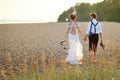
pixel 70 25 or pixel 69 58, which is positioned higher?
pixel 70 25

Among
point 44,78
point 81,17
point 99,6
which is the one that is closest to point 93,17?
point 44,78

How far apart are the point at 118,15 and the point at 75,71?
101m

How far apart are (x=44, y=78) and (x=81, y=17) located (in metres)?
112

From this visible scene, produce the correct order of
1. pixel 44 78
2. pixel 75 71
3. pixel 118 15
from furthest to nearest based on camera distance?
pixel 118 15 → pixel 75 71 → pixel 44 78

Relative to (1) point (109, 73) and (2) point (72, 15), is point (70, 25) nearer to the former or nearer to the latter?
(2) point (72, 15)

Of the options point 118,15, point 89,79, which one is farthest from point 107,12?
point 89,79

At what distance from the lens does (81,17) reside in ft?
403

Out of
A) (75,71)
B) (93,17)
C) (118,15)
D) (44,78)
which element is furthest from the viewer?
(118,15)

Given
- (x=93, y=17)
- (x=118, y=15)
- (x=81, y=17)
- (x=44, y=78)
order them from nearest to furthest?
(x=44, y=78)
(x=93, y=17)
(x=118, y=15)
(x=81, y=17)

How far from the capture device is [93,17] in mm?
18766

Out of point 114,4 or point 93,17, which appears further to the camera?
point 114,4

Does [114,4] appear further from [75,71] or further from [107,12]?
[75,71]

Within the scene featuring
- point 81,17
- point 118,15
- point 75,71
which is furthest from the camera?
point 81,17

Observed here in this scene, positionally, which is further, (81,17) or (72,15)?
(81,17)
